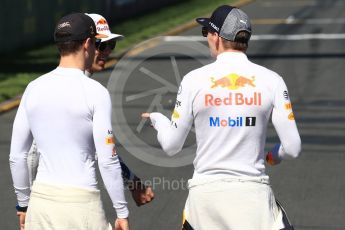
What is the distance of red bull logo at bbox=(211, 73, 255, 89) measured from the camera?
570 cm

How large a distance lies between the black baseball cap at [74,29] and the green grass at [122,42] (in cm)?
1229

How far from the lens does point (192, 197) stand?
19.0 ft

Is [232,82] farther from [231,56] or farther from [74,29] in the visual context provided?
[74,29]

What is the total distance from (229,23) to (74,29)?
92 cm

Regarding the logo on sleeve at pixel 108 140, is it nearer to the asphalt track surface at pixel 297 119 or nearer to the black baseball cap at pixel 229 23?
the black baseball cap at pixel 229 23

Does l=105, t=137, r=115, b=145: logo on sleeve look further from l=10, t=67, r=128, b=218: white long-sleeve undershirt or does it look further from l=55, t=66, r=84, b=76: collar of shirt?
l=55, t=66, r=84, b=76: collar of shirt

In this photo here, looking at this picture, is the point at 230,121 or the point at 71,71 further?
the point at 71,71

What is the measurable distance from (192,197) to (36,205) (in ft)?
3.07

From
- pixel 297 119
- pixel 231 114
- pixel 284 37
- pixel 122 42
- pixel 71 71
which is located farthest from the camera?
pixel 284 37

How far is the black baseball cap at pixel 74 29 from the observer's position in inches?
226

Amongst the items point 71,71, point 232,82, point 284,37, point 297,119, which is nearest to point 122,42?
point 284,37

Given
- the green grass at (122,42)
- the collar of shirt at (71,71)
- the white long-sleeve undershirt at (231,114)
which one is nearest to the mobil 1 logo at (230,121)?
the white long-sleeve undershirt at (231,114)

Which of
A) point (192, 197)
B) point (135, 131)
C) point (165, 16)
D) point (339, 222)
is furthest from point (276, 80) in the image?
point (165, 16)

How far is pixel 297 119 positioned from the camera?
15.9 metres
